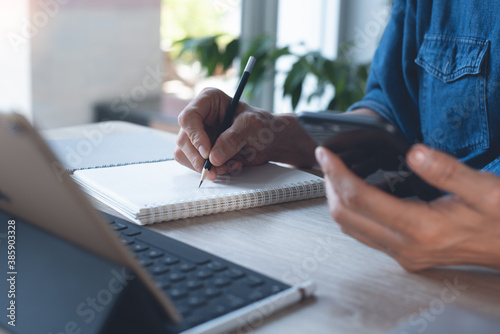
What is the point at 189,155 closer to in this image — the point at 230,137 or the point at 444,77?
the point at 230,137

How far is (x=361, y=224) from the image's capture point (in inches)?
22.4

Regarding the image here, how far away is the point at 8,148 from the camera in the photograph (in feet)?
1.48

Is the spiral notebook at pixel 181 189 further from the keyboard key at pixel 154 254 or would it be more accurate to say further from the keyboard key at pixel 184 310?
the keyboard key at pixel 184 310

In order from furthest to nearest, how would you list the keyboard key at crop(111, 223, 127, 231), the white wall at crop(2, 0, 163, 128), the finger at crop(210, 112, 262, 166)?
1. the white wall at crop(2, 0, 163, 128)
2. the finger at crop(210, 112, 262, 166)
3. the keyboard key at crop(111, 223, 127, 231)

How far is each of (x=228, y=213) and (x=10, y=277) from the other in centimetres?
30

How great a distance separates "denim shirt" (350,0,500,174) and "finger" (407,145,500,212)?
16.4 inches

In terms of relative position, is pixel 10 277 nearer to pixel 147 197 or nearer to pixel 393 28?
pixel 147 197

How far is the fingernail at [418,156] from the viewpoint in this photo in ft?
1.69

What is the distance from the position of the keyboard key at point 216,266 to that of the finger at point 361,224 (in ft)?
0.41

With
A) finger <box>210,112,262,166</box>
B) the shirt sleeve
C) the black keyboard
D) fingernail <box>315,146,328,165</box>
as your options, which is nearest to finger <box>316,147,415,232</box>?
fingernail <box>315,146,328,165</box>

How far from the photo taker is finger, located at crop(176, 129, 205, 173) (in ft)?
2.95

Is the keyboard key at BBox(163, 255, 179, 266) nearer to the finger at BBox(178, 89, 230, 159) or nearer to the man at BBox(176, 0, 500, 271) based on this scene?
the man at BBox(176, 0, 500, 271)

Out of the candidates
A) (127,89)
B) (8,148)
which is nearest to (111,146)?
(8,148)

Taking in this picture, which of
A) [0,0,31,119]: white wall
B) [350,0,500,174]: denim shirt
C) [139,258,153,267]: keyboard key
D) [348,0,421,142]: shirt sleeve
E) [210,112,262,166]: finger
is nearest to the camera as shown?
[139,258,153,267]: keyboard key
